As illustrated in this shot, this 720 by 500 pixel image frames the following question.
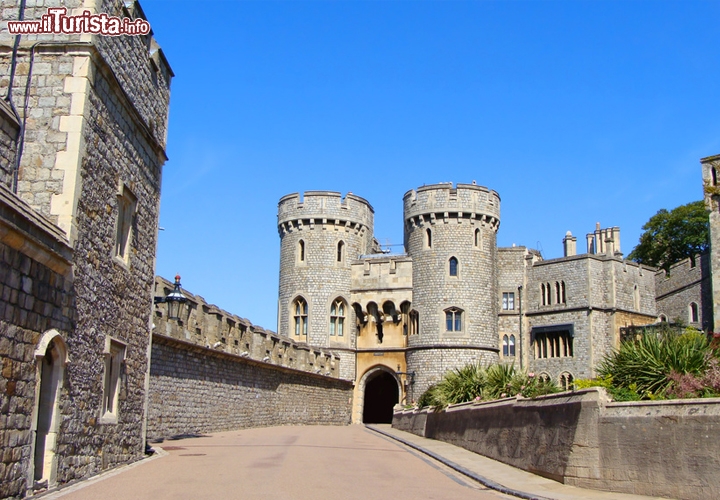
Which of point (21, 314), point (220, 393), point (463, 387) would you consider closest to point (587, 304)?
point (463, 387)

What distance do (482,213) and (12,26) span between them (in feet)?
107

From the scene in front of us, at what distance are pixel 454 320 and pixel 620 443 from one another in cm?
2915

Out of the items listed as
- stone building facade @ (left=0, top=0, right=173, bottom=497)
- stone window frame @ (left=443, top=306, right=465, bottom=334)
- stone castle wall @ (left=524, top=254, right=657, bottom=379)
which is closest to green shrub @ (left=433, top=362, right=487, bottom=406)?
stone building facade @ (left=0, top=0, right=173, bottom=497)

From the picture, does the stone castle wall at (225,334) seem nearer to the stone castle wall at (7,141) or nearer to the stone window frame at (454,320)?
the stone window frame at (454,320)

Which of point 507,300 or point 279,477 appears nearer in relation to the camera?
point 279,477

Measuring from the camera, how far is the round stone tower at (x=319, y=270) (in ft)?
138

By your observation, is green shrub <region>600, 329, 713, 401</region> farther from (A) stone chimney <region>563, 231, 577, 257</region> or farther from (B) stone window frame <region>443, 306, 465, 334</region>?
(A) stone chimney <region>563, 231, 577, 257</region>

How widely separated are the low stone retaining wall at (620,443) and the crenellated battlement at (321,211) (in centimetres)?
2825

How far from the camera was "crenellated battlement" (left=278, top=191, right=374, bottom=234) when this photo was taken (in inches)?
1674

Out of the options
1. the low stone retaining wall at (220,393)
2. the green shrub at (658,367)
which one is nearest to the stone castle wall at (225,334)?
the low stone retaining wall at (220,393)

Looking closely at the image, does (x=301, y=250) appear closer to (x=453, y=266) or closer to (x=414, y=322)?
(x=414, y=322)

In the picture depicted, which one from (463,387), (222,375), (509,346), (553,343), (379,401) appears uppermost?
(553,343)

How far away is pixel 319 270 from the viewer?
42.3 m

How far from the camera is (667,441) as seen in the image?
10211 millimetres
